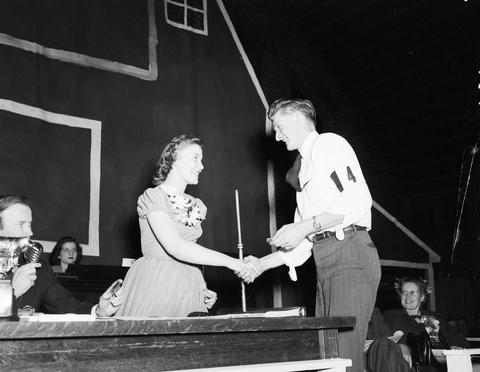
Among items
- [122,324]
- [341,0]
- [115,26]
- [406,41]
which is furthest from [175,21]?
[122,324]

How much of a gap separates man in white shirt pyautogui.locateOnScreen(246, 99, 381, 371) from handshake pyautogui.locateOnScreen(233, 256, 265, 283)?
1 cm

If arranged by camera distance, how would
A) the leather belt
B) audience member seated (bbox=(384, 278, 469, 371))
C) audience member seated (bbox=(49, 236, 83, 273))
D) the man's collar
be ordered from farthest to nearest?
audience member seated (bbox=(49, 236, 83, 273)) < audience member seated (bbox=(384, 278, 469, 371)) < the man's collar < the leather belt

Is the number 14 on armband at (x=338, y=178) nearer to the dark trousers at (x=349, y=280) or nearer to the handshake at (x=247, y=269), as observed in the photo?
the dark trousers at (x=349, y=280)

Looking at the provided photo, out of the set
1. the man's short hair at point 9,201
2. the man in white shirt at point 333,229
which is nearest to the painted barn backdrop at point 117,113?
the man's short hair at point 9,201

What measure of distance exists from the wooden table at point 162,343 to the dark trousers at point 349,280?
16.6 inches

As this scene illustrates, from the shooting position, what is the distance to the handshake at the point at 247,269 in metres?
2.19

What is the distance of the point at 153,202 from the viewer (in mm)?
2119

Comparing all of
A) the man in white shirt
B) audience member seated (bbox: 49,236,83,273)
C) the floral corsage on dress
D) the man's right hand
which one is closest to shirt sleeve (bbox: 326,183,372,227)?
the man in white shirt

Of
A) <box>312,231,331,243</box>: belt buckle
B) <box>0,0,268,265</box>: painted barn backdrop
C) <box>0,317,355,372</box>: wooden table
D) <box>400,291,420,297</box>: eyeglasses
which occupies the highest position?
<box>0,0,268,265</box>: painted barn backdrop

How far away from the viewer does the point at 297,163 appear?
2.38 m

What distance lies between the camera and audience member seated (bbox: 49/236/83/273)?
14.0 feet

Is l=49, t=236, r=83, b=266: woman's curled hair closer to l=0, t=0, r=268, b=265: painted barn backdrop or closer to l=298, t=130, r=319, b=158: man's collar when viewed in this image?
l=0, t=0, r=268, b=265: painted barn backdrop

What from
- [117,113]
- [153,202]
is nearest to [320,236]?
[153,202]

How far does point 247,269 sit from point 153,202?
0.44 m
